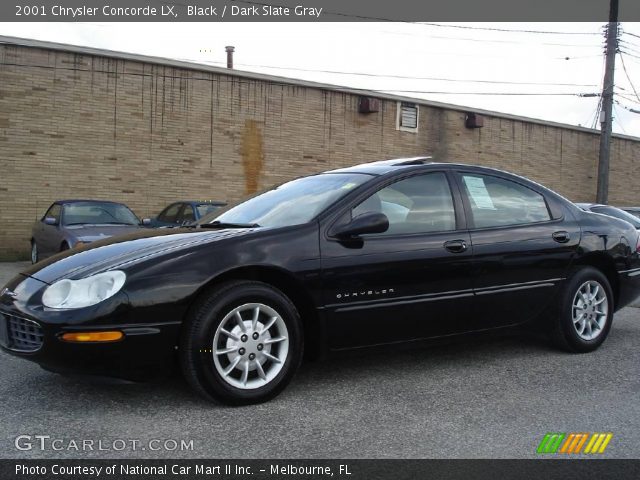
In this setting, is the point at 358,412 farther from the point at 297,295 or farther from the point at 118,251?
the point at 118,251

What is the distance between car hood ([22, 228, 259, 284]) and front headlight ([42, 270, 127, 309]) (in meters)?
0.06

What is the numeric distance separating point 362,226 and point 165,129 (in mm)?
→ 12481

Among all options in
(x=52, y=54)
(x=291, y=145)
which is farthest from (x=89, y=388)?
(x=291, y=145)

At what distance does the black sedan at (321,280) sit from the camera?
10.9 feet

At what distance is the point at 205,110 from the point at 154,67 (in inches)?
62.1

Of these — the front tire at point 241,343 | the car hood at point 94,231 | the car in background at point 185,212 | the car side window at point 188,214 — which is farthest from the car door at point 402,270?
the car side window at point 188,214

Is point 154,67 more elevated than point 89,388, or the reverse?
point 154,67

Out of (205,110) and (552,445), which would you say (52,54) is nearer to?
(205,110)

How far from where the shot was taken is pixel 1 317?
358cm

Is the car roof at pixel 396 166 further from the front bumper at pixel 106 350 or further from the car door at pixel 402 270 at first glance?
the front bumper at pixel 106 350

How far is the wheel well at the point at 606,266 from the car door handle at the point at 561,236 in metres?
0.25

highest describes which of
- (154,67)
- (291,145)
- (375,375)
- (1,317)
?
(154,67)

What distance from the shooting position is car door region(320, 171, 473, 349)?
3803 millimetres

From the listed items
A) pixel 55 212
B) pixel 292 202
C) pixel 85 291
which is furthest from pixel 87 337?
pixel 55 212
